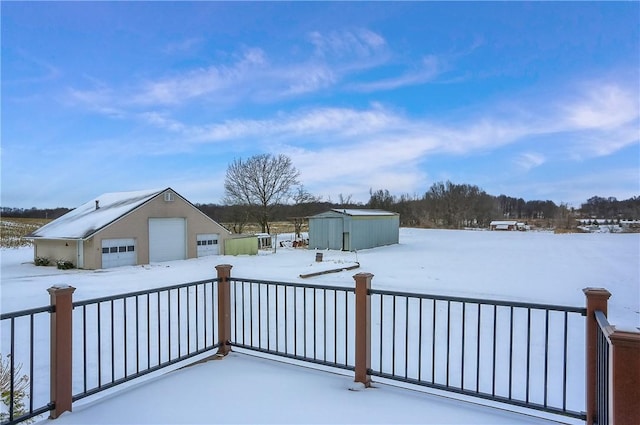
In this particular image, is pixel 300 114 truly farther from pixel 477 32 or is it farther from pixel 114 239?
pixel 114 239

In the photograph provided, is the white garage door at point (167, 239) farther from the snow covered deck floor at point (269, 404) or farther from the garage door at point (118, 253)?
the snow covered deck floor at point (269, 404)

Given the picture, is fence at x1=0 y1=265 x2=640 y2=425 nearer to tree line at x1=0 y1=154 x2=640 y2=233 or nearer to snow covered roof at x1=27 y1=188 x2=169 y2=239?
snow covered roof at x1=27 y1=188 x2=169 y2=239

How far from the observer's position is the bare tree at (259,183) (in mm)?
32656

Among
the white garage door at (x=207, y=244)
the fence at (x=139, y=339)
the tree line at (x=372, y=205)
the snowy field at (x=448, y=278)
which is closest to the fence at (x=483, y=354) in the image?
the fence at (x=139, y=339)

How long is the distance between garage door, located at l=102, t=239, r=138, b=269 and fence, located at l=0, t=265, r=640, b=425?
29.5 feet

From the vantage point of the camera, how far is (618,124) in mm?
13195

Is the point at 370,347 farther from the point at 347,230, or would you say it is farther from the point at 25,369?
the point at 347,230

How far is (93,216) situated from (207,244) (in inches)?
231

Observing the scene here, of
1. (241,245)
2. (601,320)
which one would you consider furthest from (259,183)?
(601,320)

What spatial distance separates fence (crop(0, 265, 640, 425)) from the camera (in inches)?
97.5

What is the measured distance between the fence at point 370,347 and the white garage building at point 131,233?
30.1 feet

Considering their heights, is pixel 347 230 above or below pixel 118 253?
above

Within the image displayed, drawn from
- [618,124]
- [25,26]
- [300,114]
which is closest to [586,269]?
[618,124]

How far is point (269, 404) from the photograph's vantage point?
9.34ft
